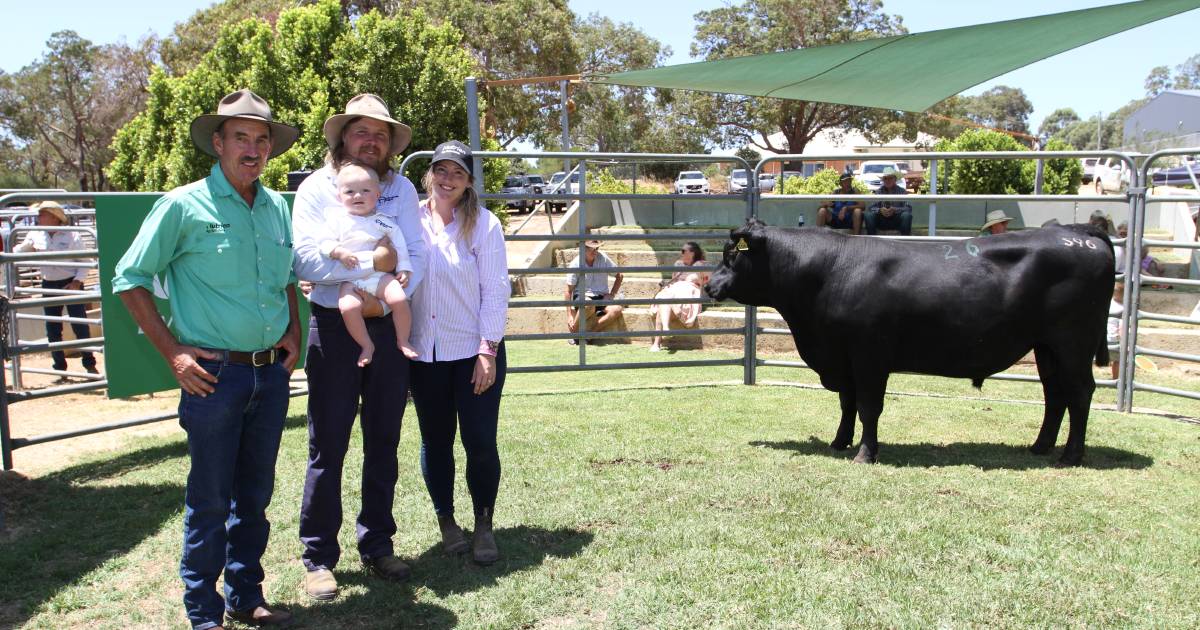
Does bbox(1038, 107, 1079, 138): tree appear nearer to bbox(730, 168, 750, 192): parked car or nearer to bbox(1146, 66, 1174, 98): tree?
bbox(1146, 66, 1174, 98): tree

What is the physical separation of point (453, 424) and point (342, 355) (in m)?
0.68

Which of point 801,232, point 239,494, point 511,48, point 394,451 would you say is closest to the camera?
point 239,494

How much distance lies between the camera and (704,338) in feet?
34.6

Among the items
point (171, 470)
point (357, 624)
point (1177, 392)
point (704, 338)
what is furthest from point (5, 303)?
point (1177, 392)

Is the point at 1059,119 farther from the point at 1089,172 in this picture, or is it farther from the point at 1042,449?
the point at 1042,449

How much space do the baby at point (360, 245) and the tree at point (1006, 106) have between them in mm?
114004

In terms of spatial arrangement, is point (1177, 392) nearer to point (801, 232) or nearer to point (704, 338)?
point (801, 232)

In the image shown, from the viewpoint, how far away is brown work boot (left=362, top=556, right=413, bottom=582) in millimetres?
3775

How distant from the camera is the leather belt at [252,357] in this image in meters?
3.13

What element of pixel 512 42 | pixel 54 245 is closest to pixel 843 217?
pixel 54 245

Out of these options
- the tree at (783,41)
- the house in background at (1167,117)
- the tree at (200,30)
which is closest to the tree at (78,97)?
the tree at (200,30)

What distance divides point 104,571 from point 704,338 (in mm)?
7458

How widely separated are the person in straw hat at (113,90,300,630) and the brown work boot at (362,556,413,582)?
1.77ft

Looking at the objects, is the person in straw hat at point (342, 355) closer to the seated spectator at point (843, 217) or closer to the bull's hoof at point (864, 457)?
the bull's hoof at point (864, 457)
